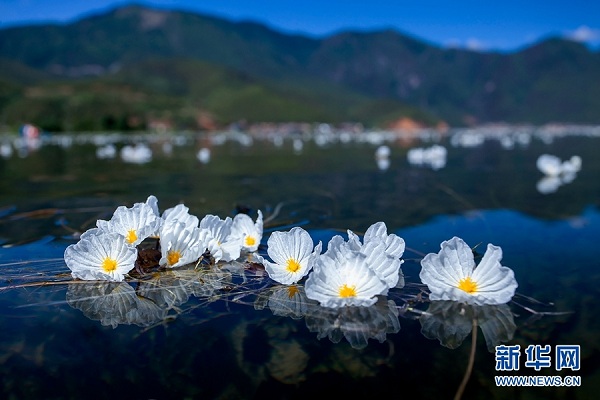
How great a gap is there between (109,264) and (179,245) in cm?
34

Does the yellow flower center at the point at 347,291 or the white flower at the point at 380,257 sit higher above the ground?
the white flower at the point at 380,257

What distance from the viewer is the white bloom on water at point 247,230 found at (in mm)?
2744

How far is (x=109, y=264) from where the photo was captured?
89.5 inches

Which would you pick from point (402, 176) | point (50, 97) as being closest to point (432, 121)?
point (50, 97)

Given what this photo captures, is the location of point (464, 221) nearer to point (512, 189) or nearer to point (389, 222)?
point (389, 222)

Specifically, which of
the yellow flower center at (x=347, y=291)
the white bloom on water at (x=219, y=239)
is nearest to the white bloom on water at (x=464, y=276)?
the yellow flower center at (x=347, y=291)

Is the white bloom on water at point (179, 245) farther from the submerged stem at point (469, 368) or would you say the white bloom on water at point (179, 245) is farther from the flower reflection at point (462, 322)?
the submerged stem at point (469, 368)

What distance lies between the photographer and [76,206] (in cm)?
492

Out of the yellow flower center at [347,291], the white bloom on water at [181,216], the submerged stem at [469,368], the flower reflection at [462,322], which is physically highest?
the white bloom on water at [181,216]

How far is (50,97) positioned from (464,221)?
67.4 metres

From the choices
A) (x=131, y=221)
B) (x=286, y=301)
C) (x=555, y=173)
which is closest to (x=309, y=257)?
(x=286, y=301)

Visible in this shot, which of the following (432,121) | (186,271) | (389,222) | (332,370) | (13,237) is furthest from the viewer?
(432,121)

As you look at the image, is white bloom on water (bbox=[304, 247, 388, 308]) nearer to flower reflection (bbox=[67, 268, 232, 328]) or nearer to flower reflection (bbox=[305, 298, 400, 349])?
flower reflection (bbox=[305, 298, 400, 349])

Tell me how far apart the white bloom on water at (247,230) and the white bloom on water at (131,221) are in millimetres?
429
